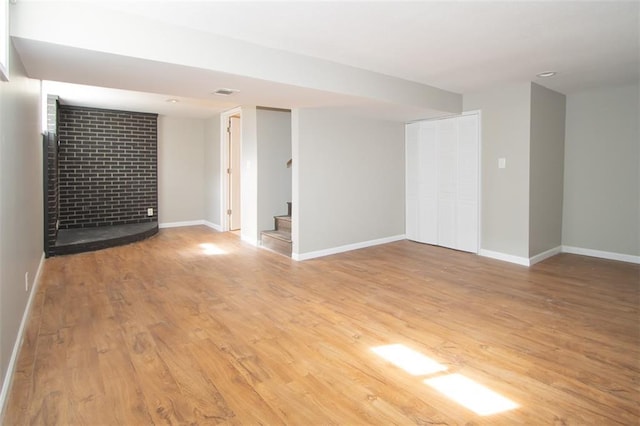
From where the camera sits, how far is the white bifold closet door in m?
5.22

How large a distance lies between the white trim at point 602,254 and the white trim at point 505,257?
3.70ft

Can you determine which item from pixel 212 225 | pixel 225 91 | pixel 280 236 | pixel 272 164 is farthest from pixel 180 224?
pixel 225 91

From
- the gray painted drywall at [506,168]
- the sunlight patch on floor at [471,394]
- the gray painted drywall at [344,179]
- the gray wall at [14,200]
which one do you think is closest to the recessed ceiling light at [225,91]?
the gray painted drywall at [344,179]

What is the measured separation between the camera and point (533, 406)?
186 cm

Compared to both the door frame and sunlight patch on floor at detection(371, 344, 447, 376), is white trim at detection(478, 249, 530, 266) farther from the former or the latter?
the door frame

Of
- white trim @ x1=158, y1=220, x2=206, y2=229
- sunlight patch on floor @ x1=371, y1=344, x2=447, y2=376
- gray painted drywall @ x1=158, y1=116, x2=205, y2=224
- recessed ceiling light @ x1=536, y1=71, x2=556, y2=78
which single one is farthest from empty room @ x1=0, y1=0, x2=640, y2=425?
white trim @ x1=158, y1=220, x2=206, y2=229

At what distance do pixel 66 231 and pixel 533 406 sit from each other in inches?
270

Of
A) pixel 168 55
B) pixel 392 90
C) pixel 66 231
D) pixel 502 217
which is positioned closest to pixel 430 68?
pixel 392 90

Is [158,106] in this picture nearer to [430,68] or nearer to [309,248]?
[309,248]

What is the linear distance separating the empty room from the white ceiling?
0.03 m

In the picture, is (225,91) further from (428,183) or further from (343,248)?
(428,183)

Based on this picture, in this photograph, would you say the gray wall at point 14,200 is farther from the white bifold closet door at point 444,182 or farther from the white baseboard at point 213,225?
the white bifold closet door at point 444,182

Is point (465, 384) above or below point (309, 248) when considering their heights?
below

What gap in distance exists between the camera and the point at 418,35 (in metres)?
3.01
